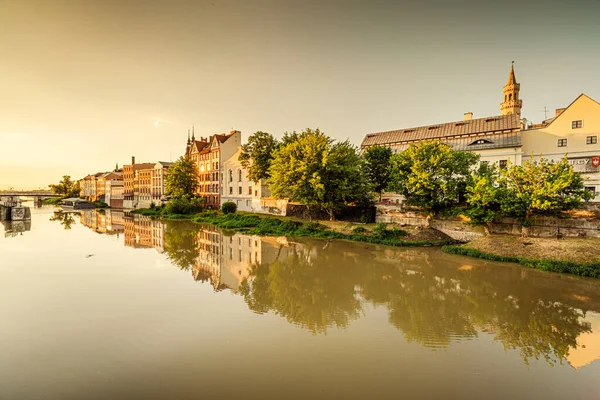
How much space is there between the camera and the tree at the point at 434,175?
87.0ft

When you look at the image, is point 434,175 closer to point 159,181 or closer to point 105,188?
point 159,181

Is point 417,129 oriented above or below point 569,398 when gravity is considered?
above

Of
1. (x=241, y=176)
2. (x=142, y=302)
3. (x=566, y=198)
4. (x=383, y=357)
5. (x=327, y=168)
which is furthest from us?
(x=241, y=176)

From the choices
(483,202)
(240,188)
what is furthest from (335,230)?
(240,188)

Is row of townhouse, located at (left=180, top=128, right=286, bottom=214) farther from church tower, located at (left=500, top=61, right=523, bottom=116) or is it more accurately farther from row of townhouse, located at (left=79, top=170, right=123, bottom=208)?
church tower, located at (left=500, top=61, right=523, bottom=116)

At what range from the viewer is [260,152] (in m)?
45.7

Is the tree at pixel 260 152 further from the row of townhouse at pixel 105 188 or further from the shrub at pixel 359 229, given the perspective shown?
the row of townhouse at pixel 105 188

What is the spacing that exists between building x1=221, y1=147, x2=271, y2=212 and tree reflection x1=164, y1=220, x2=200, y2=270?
12486 millimetres

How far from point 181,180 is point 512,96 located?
69.5 m

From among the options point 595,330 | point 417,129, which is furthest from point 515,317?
point 417,129

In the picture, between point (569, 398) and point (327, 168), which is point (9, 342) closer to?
point (569, 398)

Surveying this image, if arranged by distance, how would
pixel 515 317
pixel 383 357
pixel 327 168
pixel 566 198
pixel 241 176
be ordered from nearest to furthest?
pixel 383 357 < pixel 515 317 < pixel 566 198 < pixel 327 168 < pixel 241 176

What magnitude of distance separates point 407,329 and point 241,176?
45.9 metres

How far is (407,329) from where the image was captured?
35.1ft
